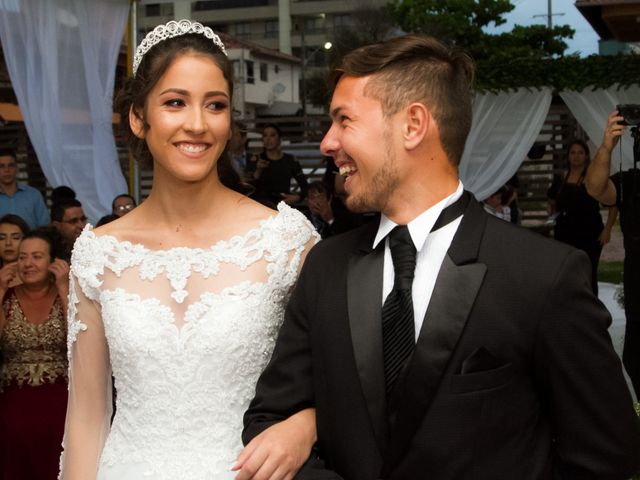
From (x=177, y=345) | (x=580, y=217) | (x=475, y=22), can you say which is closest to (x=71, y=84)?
(x=580, y=217)

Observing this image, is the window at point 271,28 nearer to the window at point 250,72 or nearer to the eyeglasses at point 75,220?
the window at point 250,72

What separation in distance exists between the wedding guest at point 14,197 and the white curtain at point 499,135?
19.6 feet

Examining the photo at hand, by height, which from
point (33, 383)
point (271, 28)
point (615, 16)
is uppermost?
point (271, 28)

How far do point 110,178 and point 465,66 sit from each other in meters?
6.80

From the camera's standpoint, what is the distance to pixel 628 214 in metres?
5.83

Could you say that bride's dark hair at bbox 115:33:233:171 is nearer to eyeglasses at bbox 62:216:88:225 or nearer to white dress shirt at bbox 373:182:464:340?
white dress shirt at bbox 373:182:464:340

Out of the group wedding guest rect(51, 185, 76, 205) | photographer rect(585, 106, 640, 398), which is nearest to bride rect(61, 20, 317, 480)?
photographer rect(585, 106, 640, 398)

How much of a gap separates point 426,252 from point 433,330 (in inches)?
7.3

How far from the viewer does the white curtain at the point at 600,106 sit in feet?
38.4

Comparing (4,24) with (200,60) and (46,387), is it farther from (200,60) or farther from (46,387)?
(200,60)

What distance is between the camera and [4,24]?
7.90m

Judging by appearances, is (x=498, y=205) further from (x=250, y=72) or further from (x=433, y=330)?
(x=250, y=72)


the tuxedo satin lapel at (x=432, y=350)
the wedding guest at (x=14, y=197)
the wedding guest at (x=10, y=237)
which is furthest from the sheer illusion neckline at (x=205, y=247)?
the wedding guest at (x=14, y=197)

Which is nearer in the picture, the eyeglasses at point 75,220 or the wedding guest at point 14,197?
the eyeglasses at point 75,220
